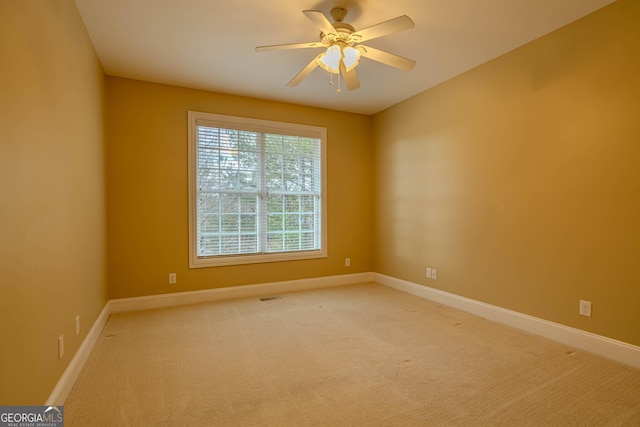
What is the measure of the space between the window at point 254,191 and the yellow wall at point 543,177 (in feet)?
Answer: 4.83

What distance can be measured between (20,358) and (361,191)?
4.12 metres

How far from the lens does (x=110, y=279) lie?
3412 millimetres

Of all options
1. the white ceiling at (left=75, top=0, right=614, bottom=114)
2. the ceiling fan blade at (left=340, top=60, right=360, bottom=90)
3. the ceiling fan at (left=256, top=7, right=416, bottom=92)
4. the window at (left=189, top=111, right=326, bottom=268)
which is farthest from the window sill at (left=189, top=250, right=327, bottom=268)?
the ceiling fan at (left=256, top=7, right=416, bottom=92)

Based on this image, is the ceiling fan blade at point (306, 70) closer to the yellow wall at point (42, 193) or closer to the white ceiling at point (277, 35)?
the white ceiling at point (277, 35)

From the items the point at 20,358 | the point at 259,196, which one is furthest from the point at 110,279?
the point at 20,358

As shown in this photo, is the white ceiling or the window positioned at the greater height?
the white ceiling

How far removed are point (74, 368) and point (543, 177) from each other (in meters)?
3.84

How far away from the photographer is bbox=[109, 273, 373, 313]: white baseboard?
11.4 ft

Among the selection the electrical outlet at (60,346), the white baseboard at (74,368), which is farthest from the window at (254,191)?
the electrical outlet at (60,346)

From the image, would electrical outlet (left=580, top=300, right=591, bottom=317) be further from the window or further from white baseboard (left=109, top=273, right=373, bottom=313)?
the window

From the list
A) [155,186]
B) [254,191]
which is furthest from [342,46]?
[155,186]

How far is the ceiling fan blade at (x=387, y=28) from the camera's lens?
1.91 metres

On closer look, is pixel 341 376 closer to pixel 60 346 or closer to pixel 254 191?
pixel 60 346

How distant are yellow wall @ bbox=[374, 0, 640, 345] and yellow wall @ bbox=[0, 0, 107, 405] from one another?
11.5 ft
